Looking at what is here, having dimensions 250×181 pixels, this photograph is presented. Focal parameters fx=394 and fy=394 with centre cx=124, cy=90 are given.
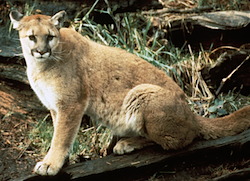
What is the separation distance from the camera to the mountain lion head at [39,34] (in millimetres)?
5336

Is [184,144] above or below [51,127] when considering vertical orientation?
above

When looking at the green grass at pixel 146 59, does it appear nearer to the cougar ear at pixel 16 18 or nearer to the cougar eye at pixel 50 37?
the cougar eye at pixel 50 37

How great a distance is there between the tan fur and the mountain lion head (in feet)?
0.04

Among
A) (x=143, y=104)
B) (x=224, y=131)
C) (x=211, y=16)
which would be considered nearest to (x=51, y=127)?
(x=143, y=104)

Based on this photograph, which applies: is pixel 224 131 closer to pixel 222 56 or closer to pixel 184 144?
pixel 184 144

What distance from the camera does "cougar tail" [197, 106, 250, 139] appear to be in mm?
5711

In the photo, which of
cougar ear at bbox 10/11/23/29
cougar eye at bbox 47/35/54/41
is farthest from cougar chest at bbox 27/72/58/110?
cougar ear at bbox 10/11/23/29

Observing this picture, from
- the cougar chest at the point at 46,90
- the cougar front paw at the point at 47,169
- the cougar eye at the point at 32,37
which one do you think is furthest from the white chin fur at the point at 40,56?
the cougar front paw at the point at 47,169

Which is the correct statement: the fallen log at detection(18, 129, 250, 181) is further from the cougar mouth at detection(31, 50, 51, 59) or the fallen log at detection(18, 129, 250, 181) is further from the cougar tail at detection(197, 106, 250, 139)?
the cougar mouth at detection(31, 50, 51, 59)

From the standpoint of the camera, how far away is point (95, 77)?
19.4ft

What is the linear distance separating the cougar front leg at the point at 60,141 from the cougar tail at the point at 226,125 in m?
1.82

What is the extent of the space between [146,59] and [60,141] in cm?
310

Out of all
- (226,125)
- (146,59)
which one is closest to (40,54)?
(226,125)

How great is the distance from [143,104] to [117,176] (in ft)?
3.54
